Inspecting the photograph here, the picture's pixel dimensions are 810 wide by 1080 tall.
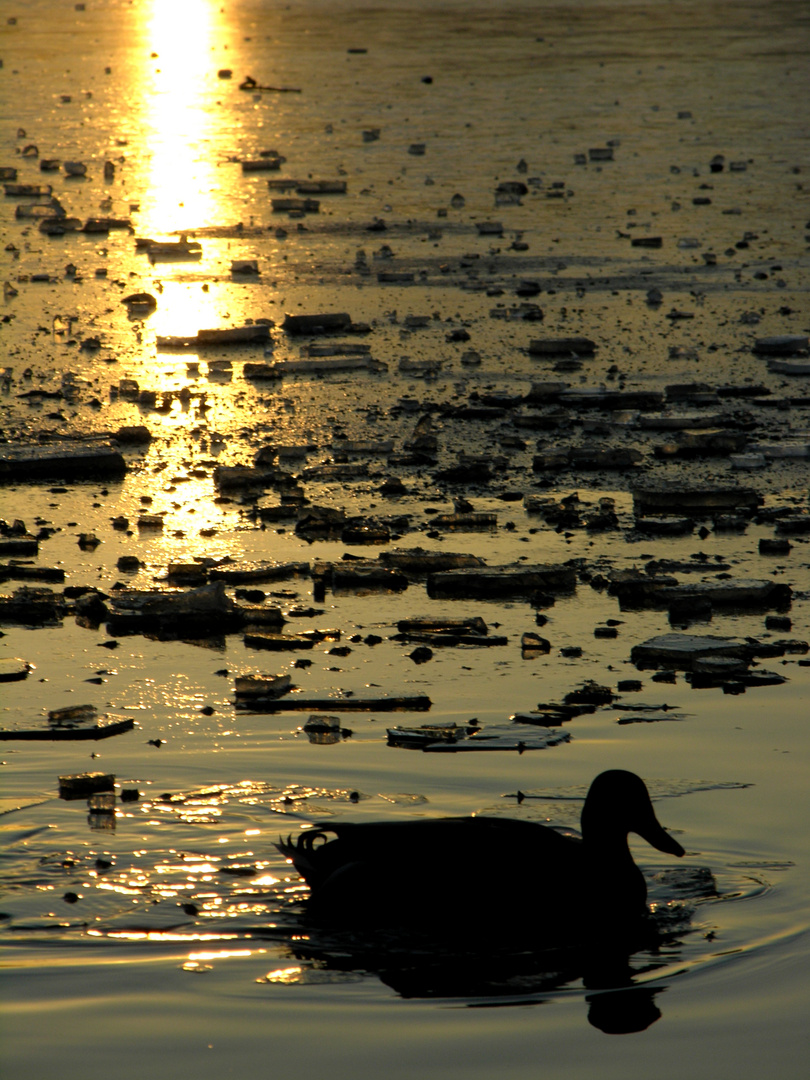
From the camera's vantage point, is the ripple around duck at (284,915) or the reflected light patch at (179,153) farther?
the reflected light patch at (179,153)

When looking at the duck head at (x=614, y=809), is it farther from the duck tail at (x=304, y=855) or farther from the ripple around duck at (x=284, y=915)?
the duck tail at (x=304, y=855)

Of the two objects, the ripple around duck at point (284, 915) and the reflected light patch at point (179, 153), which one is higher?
the reflected light patch at point (179, 153)

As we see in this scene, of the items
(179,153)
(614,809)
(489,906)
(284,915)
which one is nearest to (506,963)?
(489,906)

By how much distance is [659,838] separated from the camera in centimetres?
497

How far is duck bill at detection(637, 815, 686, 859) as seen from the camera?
4.94 meters

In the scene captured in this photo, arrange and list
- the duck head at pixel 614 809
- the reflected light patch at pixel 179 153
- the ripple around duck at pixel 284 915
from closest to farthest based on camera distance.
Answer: the ripple around duck at pixel 284 915 < the duck head at pixel 614 809 < the reflected light patch at pixel 179 153

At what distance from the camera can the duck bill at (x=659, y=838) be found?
4941 millimetres

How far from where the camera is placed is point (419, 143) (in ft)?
77.3

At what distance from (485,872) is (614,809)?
44cm

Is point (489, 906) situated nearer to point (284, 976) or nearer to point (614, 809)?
point (614, 809)

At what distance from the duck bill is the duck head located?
0.9 inches

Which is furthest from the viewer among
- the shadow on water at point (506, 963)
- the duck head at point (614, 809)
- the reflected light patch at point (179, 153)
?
the reflected light patch at point (179, 153)

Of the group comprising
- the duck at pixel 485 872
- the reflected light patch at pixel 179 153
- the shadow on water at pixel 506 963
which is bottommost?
the shadow on water at pixel 506 963

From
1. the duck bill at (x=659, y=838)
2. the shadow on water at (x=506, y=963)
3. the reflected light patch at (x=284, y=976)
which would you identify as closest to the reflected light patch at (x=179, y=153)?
the duck bill at (x=659, y=838)
